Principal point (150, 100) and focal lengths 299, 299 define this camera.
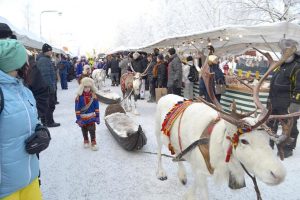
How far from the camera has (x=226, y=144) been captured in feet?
9.16

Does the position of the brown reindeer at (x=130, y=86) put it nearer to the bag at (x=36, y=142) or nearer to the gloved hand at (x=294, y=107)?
the gloved hand at (x=294, y=107)

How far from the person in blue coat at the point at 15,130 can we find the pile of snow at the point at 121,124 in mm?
3767

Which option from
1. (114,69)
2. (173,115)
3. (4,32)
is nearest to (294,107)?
(173,115)

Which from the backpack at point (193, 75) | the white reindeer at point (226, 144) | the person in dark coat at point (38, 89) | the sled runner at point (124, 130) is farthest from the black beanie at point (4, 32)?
the backpack at point (193, 75)

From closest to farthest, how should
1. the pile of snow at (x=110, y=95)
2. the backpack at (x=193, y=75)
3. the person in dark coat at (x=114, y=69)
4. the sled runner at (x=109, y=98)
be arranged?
1. the backpack at (x=193, y=75)
2. the sled runner at (x=109, y=98)
3. the pile of snow at (x=110, y=95)
4. the person in dark coat at (x=114, y=69)

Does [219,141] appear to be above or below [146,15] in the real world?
below

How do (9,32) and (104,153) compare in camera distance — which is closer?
(9,32)

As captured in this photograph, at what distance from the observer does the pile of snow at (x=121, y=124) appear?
6.31 meters

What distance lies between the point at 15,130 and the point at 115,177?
2933mm

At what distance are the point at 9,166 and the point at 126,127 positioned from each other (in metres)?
4.53

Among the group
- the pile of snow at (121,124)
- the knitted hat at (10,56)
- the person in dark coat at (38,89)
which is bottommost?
the pile of snow at (121,124)

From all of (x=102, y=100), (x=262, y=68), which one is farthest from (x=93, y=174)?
(x=262, y=68)

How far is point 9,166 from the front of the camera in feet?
6.95

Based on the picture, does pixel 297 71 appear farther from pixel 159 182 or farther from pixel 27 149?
pixel 27 149
